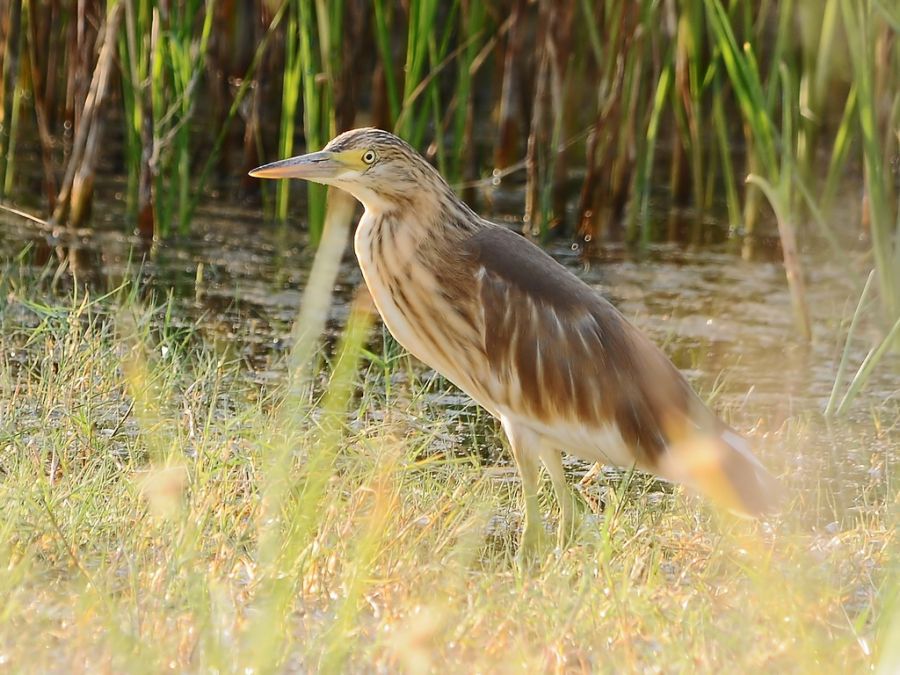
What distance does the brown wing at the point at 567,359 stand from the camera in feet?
12.0

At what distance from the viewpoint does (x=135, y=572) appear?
2.78 m

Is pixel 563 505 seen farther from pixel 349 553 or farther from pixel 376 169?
pixel 376 169

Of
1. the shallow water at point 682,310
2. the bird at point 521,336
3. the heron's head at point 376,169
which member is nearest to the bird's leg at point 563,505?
the bird at point 521,336

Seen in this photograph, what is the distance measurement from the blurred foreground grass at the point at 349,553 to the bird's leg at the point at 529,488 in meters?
0.08

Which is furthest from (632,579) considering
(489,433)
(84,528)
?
(489,433)

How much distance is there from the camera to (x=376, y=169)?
12.2 feet

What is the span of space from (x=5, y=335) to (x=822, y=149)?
490 cm

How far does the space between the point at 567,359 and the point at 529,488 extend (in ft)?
1.10

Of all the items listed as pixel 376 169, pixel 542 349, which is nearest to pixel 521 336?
pixel 542 349

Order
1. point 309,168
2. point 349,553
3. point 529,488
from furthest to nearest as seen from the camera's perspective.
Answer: point 309,168 < point 529,488 < point 349,553

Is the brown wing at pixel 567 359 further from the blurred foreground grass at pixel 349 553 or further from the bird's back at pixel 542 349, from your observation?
the blurred foreground grass at pixel 349 553

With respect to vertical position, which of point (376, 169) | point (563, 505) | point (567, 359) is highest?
point (376, 169)

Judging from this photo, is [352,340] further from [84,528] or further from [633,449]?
[633,449]

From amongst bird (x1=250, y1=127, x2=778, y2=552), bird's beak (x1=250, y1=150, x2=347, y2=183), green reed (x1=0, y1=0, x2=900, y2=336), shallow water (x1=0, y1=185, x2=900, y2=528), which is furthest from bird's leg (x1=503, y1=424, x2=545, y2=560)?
green reed (x1=0, y1=0, x2=900, y2=336)
